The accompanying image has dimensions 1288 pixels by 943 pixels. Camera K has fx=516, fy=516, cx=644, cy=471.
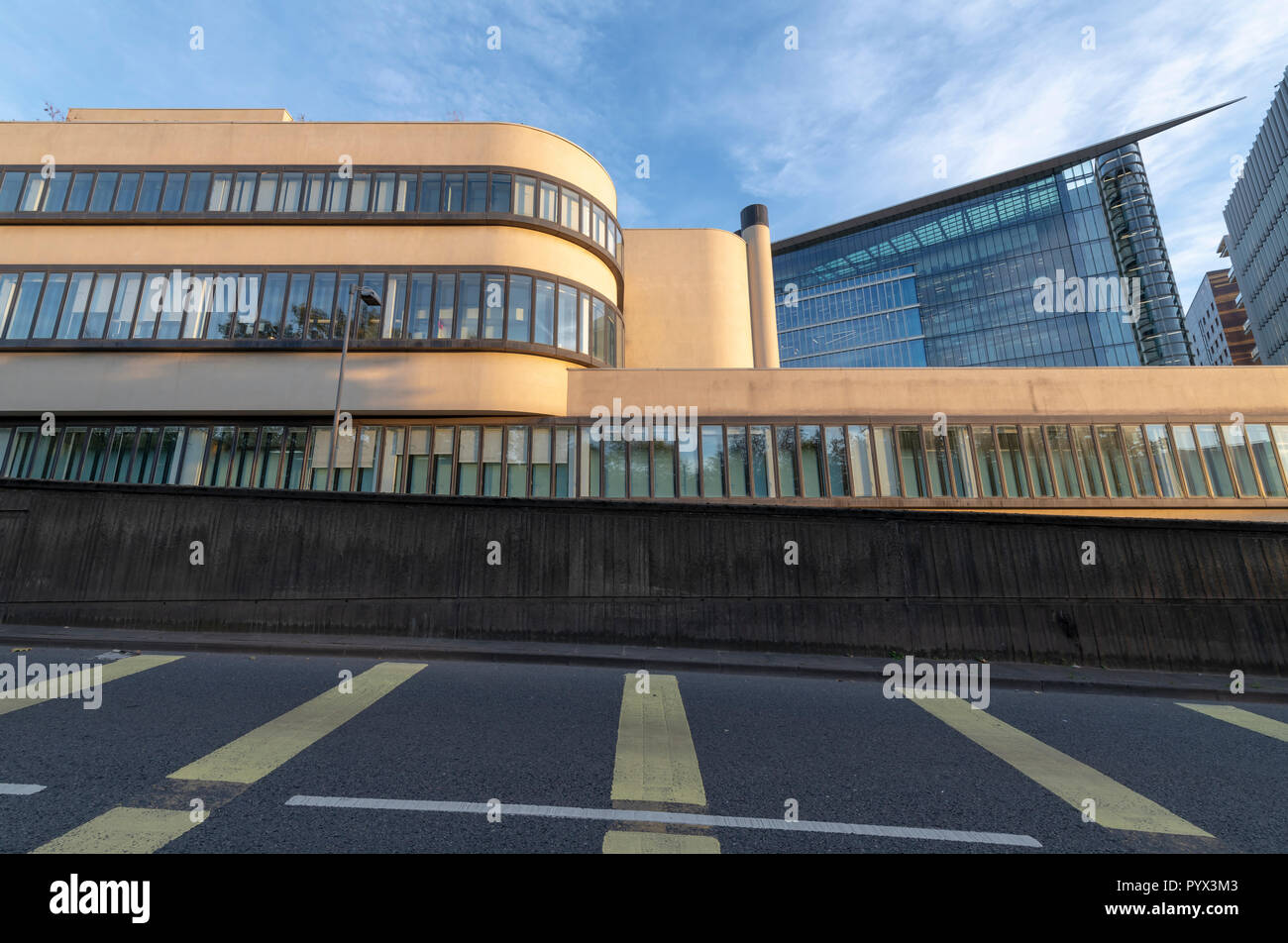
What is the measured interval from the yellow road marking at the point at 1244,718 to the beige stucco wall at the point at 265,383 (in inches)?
656

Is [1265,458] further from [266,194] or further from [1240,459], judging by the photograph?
[266,194]

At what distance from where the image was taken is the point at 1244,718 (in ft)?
20.9

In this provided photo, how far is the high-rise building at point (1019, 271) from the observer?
239 feet

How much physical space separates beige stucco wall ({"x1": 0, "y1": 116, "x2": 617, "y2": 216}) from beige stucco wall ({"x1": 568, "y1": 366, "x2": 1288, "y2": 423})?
33.3 ft

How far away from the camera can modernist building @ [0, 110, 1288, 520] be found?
17781mm

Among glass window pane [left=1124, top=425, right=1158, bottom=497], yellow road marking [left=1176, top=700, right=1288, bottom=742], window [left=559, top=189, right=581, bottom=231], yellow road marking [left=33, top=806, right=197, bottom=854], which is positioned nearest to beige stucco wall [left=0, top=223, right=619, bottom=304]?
window [left=559, top=189, right=581, bottom=231]

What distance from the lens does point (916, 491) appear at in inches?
700

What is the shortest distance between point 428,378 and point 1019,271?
89.6 m

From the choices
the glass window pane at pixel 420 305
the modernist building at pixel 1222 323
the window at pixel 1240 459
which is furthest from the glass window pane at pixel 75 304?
the modernist building at pixel 1222 323

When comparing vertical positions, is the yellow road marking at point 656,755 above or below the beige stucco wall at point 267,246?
below

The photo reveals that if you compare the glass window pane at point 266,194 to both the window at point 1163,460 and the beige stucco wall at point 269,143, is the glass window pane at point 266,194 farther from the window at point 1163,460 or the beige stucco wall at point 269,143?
the window at point 1163,460

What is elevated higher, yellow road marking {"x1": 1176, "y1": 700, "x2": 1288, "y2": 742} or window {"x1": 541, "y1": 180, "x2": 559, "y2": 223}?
window {"x1": 541, "y1": 180, "x2": 559, "y2": 223}

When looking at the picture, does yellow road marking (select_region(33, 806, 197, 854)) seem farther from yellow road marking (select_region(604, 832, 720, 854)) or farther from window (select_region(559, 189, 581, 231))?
window (select_region(559, 189, 581, 231))
